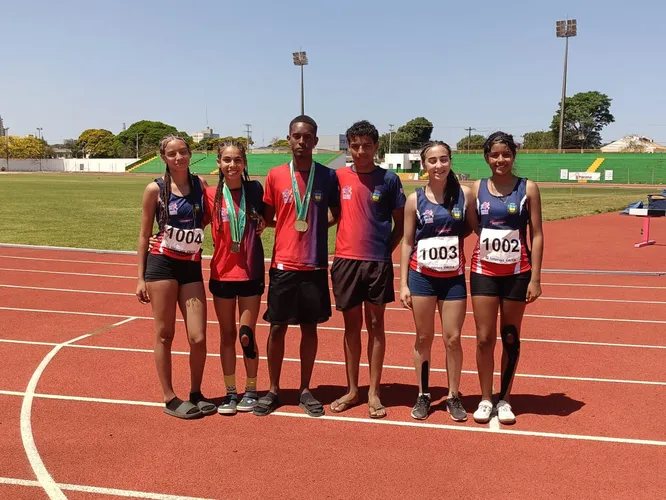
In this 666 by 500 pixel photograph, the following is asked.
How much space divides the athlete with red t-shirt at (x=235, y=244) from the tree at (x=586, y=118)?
8957 centimetres

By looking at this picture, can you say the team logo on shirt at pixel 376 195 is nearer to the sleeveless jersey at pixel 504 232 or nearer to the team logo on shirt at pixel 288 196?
the team logo on shirt at pixel 288 196

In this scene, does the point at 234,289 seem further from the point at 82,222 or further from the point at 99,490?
the point at 82,222

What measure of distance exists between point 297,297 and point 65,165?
333 ft

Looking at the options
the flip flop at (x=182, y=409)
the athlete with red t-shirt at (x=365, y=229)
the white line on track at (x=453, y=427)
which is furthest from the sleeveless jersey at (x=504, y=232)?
the flip flop at (x=182, y=409)

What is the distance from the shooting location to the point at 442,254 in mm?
3871

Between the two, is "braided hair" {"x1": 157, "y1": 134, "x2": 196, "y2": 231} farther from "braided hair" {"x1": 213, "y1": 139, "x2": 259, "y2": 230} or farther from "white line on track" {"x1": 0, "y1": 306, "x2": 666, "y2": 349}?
"white line on track" {"x1": 0, "y1": 306, "x2": 666, "y2": 349}

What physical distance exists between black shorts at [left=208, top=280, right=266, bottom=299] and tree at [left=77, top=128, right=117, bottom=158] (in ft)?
390

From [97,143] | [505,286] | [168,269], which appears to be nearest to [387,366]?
[505,286]

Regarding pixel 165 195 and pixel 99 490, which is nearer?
pixel 99 490

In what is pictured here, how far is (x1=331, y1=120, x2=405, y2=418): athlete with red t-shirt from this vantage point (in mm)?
3898

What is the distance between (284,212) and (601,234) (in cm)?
1325

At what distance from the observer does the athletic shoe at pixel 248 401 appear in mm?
4152

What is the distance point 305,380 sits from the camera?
428cm

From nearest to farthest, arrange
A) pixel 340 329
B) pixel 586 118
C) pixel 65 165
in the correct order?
pixel 340 329 < pixel 586 118 < pixel 65 165
